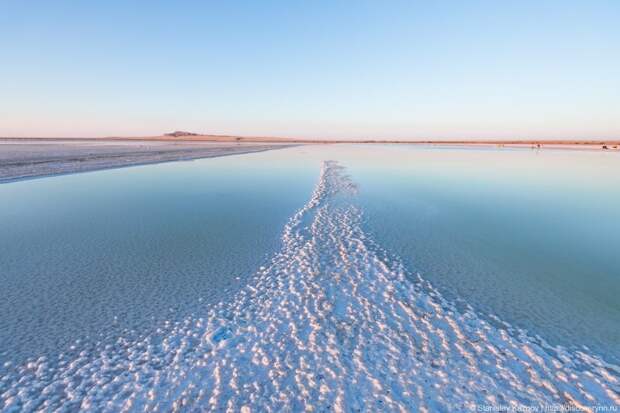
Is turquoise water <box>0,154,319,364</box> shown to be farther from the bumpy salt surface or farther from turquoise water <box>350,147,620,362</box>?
turquoise water <box>350,147,620,362</box>

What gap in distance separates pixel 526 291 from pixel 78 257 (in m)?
9.96

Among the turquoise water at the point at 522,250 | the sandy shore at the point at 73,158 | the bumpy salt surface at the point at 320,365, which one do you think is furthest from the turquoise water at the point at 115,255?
the sandy shore at the point at 73,158

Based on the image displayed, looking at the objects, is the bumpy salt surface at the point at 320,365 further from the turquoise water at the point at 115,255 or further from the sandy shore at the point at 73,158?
the sandy shore at the point at 73,158

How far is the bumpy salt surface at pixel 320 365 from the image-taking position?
3465 mm

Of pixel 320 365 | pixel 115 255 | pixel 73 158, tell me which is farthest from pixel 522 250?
pixel 73 158

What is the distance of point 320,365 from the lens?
3.99 m

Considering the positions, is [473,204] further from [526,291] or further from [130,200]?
[130,200]

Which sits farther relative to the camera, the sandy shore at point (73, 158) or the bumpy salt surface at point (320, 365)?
the sandy shore at point (73, 158)

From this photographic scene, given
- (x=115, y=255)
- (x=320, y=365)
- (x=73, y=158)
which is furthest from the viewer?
(x=73, y=158)

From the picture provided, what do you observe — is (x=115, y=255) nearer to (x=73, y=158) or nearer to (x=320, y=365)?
(x=320, y=365)

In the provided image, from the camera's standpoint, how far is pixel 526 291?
19.2ft

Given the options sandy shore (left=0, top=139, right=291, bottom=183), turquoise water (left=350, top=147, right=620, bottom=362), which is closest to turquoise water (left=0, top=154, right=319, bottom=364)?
turquoise water (left=350, top=147, right=620, bottom=362)

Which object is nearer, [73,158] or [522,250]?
[522,250]

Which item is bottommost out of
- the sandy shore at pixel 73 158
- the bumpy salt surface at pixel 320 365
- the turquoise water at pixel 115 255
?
the bumpy salt surface at pixel 320 365
